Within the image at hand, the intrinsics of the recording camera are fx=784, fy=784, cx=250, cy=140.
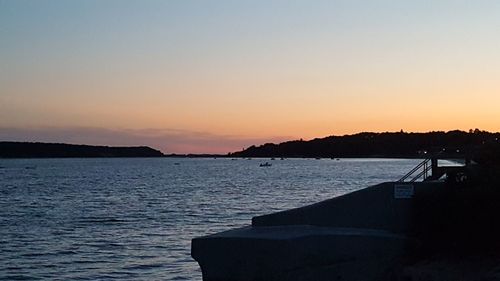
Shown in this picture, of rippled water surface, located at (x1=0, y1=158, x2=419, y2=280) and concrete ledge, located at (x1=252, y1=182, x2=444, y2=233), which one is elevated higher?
concrete ledge, located at (x1=252, y1=182, x2=444, y2=233)

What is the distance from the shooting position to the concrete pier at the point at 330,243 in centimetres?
1691

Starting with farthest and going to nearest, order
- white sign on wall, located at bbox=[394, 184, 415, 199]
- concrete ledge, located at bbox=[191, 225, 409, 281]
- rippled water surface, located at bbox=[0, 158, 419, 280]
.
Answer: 1. rippled water surface, located at bbox=[0, 158, 419, 280]
2. white sign on wall, located at bbox=[394, 184, 415, 199]
3. concrete ledge, located at bbox=[191, 225, 409, 281]

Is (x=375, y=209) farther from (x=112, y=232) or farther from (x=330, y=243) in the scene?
(x=112, y=232)

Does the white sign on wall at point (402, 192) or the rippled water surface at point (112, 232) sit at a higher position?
the white sign on wall at point (402, 192)

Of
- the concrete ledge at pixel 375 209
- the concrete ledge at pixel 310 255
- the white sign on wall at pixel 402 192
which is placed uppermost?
the white sign on wall at pixel 402 192

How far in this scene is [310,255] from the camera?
16.9 m

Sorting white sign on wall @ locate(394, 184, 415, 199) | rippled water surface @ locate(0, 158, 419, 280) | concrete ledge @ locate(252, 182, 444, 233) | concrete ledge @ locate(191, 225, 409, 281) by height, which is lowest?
rippled water surface @ locate(0, 158, 419, 280)

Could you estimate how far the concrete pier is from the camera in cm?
1691

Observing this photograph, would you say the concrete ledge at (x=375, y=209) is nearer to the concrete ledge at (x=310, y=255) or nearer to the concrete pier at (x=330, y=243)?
the concrete pier at (x=330, y=243)

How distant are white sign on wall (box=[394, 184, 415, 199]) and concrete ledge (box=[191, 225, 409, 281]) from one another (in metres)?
1.11

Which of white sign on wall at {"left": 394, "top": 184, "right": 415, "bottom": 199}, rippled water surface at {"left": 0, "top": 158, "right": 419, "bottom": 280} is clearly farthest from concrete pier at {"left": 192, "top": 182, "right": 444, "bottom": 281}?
rippled water surface at {"left": 0, "top": 158, "right": 419, "bottom": 280}

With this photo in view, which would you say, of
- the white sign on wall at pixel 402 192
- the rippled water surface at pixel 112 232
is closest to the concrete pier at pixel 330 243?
the white sign on wall at pixel 402 192

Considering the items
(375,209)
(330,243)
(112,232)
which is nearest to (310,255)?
(330,243)

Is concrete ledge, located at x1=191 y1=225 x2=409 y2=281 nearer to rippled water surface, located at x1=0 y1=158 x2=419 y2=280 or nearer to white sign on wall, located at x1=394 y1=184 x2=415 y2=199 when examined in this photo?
white sign on wall, located at x1=394 y1=184 x2=415 y2=199
